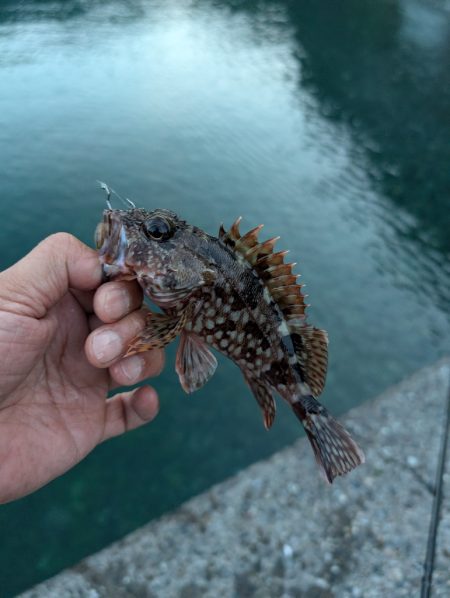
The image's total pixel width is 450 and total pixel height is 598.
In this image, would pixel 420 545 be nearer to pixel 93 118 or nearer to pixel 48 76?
pixel 93 118

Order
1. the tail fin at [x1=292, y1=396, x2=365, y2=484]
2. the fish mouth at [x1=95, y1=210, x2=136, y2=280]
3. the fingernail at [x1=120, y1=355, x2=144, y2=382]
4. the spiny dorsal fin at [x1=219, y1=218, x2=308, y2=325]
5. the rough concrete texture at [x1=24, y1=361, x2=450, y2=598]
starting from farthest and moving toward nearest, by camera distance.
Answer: the rough concrete texture at [x1=24, y1=361, x2=450, y2=598], the tail fin at [x1=292, y1=396, x2=365, y2=484], the fingernail at [x1=120, y1=355, x2=144, y2=382], the spiny dorsal fin at [x1=219, y1=218, x2=308, y2=325], the fish mouth at [x1=95, y1=210, x2=136, y2=280]

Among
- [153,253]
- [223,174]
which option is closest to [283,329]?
[153,253]

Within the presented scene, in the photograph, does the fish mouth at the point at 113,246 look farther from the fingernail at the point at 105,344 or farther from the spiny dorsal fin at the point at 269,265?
the spiny dorsal fin at the point at 269,265

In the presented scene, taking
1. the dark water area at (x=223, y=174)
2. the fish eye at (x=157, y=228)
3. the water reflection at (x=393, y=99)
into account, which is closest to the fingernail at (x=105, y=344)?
the fish eye at (x=157, y=228)

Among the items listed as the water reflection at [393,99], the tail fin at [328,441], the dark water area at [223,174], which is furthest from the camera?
the water reflection at [393,99]

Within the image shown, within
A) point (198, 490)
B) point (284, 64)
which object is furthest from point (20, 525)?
point (284, 64)

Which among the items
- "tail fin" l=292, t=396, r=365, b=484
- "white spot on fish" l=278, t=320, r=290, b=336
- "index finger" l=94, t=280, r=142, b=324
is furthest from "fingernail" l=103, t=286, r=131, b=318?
"tail fin" l=292, t=396, r=365, b=484

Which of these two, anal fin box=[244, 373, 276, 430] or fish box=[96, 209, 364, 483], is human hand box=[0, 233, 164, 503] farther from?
anal fin box=[244, 373, 276, 430]
